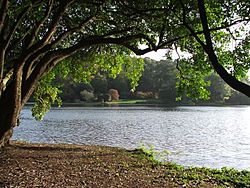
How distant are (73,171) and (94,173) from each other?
60 centimetres

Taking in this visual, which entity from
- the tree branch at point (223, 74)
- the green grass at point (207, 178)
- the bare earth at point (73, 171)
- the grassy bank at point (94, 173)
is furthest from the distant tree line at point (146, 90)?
the tree branch at point (223, 74)

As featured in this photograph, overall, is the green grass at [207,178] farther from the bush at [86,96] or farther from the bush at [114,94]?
the bush at [114,94]

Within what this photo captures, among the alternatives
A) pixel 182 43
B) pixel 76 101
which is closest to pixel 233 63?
pixel 182 43

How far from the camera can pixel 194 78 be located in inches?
475

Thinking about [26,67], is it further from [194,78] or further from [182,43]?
[194,78]

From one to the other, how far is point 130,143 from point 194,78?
11146mm

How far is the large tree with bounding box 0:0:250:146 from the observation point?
7.95 metres

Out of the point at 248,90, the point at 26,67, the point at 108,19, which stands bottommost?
the point at 248,90

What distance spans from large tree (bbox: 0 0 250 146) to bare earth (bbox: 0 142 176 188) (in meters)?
1.08

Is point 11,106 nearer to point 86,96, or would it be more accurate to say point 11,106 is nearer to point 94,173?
point 94,173

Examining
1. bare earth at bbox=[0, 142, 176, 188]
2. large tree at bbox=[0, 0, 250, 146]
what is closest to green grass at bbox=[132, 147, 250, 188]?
bare earth at bbox=[0, 142, 176, 188]

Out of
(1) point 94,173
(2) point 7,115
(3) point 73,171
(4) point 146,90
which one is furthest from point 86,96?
(1) point 94,173

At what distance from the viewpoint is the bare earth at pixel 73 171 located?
7945 millimetres

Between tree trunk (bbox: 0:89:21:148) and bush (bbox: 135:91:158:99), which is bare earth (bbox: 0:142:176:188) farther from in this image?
bush (bbox: 135:91:158:99)
